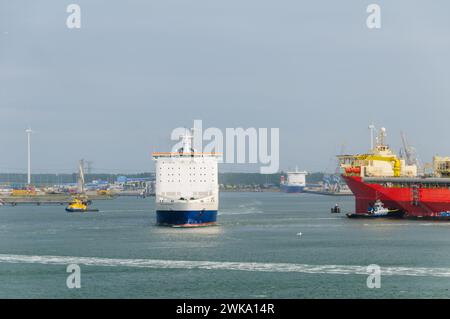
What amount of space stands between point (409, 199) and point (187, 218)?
26861mm

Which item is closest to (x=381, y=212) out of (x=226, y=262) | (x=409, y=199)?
(x=409, y=199)

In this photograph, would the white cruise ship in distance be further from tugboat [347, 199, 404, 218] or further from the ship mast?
tugboat [347, 199, 404, 218]

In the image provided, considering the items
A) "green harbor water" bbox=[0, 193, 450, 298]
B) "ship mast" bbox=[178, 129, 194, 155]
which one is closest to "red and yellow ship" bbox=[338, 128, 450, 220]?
"green harbor water" bbox=[0, 193, 450, 298]

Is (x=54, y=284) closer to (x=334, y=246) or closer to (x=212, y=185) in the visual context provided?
(x=334, y=246)

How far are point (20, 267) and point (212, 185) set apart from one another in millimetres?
24213

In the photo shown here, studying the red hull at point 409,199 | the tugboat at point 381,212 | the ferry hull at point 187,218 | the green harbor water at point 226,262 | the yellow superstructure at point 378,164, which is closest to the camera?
the green harbor water at point 226,262

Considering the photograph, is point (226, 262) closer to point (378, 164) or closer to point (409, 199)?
point (409, 199)

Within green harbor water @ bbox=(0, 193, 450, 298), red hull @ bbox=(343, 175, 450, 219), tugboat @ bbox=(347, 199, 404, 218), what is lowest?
green harbor water @ bbox=(0, 193, 450, 298)

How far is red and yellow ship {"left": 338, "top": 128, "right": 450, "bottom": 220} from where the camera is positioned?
3056 inches

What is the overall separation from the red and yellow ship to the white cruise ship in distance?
22.6 m

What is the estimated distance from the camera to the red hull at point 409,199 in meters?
77.3

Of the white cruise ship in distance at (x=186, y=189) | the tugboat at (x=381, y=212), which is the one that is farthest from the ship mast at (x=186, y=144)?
the tugboat at (x=381, y=212)

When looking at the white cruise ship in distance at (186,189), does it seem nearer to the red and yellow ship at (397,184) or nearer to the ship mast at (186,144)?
the ship mast at (186,144)

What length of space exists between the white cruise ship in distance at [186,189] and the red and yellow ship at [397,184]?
74.1 feet
